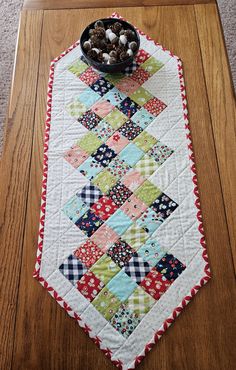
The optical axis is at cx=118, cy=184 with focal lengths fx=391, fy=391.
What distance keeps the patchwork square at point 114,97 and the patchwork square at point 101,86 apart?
1 centimetres

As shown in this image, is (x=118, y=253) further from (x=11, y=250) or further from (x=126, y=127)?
(x=126, y=127)

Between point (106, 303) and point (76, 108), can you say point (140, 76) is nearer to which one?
A: point (76, 108)

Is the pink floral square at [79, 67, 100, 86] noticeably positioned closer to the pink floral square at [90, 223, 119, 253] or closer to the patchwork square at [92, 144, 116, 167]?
the patchwork square at [92, 144, 116, 167]

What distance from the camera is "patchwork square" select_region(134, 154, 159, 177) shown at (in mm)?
1114

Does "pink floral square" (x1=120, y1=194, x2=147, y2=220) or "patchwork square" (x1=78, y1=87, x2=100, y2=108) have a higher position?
"patchwork square" (x1=78, y1=87, x2=100, y2=108)

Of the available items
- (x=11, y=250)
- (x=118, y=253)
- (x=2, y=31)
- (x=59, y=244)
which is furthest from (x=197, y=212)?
(x=2, y=31)

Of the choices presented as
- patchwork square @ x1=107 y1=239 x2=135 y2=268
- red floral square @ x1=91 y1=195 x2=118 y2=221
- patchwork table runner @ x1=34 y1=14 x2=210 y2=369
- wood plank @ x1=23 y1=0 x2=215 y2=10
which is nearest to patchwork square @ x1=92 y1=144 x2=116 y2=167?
patchwork table runner @ x1=34 y1=14 x2=210 y2=369

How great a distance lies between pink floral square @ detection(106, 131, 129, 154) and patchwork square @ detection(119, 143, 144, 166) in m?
0.01

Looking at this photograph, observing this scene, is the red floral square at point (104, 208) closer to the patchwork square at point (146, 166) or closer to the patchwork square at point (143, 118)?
the patchwork square at point (146, 166)

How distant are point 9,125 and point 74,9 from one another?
0.51 m

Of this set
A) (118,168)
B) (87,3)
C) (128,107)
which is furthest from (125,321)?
(87,3)

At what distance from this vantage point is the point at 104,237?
1.04m

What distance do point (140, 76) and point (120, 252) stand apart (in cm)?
58

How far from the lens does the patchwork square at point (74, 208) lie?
1.07 meters
